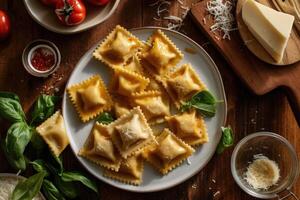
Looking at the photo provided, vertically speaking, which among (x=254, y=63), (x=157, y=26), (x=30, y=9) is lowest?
(x=254, y=63)

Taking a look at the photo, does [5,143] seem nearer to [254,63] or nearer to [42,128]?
[42,128]

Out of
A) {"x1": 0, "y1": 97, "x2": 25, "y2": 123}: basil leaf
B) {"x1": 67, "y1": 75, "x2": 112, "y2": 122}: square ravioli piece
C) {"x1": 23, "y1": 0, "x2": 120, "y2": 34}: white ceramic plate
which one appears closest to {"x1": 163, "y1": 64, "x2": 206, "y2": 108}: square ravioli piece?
{"x1": 67, "y1": 75, "x2": 112, "y2": 122}: square ravioli piece

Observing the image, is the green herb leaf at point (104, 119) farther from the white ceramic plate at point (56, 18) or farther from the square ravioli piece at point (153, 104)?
the white ceramic plate at point (56, 18)

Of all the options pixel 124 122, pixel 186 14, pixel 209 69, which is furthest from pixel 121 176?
pixel 186 14

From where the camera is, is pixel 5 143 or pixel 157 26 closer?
pixel 5 143

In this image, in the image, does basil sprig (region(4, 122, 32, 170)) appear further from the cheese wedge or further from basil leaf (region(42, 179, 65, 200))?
the cheese wedge

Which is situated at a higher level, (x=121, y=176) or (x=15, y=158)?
(x=15, y=158)

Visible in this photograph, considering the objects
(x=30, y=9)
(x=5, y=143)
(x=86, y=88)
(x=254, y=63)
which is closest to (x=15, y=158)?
(x=5, y=143)
